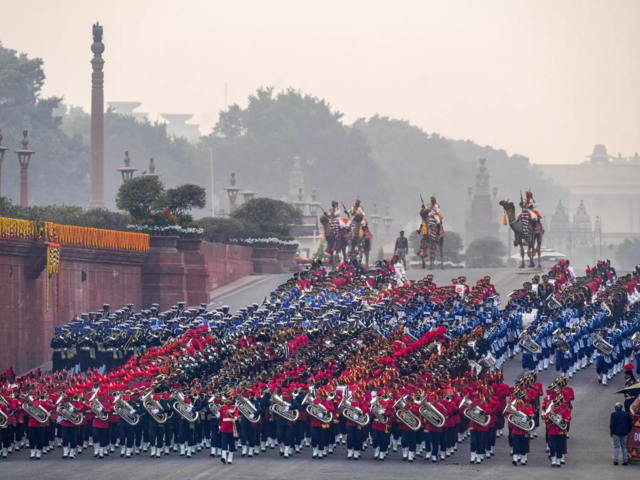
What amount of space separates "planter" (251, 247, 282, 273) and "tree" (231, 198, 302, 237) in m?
0.77

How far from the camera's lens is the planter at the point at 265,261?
4978 cm

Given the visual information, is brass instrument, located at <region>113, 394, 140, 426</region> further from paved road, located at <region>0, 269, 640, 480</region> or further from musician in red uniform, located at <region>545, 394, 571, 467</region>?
musician in red uniform, located at <region>545, 394, 571, 467</region>

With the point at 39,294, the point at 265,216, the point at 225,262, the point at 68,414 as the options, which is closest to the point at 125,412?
the point at 68,414

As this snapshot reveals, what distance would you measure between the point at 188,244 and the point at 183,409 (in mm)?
18681

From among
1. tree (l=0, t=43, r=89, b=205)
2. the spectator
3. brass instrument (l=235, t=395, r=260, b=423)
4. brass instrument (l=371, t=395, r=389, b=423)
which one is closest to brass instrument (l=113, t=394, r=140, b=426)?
brass instrument (l=235, t=395, r=260, b=423)

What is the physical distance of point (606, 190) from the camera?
173m

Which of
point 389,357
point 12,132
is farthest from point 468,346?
point 12,132

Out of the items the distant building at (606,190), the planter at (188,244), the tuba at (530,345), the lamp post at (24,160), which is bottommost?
the tuba at (530,345)

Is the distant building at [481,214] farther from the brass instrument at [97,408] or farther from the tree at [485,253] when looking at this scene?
the brass instrument at [97,408]

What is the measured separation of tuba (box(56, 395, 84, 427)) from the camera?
23047mm

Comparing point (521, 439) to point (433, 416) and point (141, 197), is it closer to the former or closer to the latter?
point (433, 416)

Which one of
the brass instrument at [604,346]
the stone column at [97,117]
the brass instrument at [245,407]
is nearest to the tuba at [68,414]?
the brass instrument at [245,407]

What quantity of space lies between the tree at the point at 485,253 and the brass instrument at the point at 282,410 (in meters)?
54.9

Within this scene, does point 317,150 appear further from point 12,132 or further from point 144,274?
point 144,274
